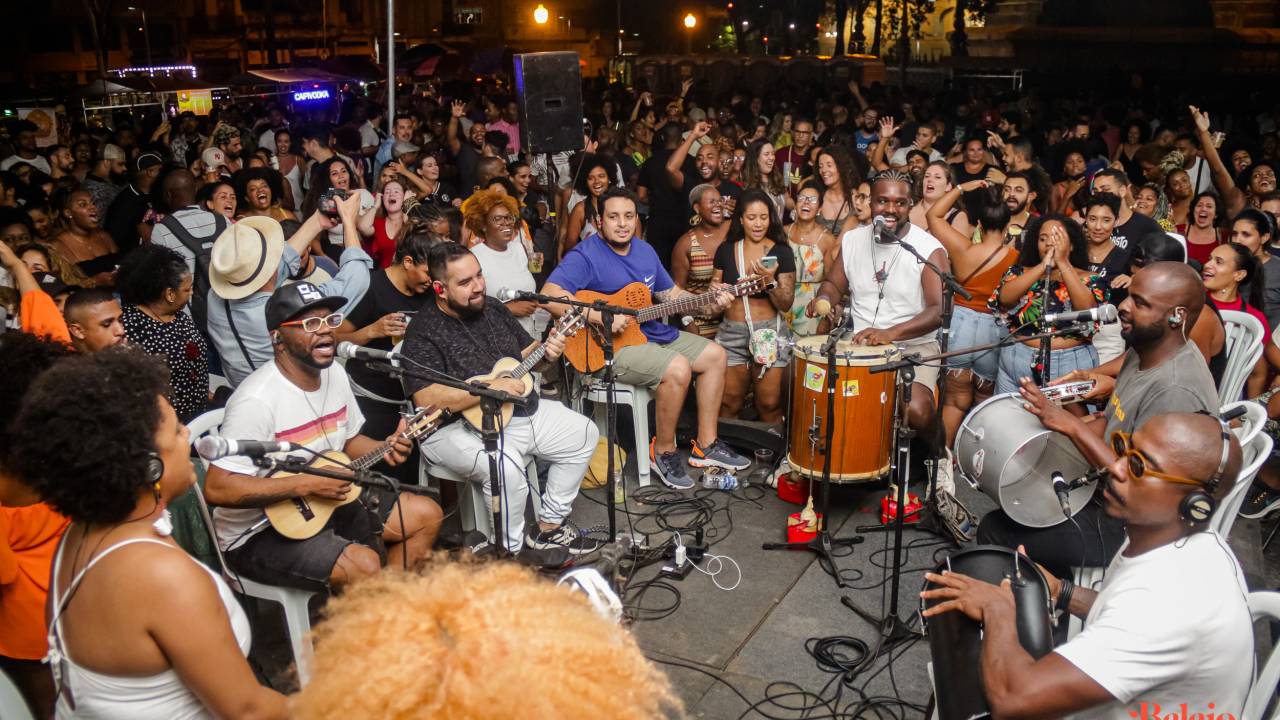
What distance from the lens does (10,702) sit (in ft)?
8.38

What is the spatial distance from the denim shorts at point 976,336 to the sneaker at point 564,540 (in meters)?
2.54

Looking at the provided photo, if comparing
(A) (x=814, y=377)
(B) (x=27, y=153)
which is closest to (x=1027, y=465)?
(A) (x=814, y=377)

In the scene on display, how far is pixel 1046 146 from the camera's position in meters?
12.0

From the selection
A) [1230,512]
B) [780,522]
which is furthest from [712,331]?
[1230,512]

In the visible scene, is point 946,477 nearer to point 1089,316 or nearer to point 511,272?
point 1089,316

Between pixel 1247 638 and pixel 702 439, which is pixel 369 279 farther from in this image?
pixel 1247 638

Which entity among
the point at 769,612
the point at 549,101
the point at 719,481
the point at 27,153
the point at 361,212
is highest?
the point at 549,101

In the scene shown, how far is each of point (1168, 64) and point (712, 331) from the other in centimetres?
2325

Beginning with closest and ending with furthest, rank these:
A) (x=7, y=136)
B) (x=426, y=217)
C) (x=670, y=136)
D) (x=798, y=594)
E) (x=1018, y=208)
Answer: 1. (x=798, y=594)
2. (x=426, y=217)
3. (x=1018, y=208)
4. (x=670, y=136)
5. (x=7, y=136)

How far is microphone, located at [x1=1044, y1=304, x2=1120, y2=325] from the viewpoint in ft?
11.4

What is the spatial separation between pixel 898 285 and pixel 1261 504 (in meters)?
2.34

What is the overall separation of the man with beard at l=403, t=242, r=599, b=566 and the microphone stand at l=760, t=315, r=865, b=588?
1.16 metres

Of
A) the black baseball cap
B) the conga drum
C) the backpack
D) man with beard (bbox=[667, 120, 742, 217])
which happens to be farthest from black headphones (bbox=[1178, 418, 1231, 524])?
man with beard (bbox=[667, 120, 742, 217])

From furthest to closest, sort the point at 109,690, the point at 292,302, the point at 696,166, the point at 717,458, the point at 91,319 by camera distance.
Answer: the point at 696,166
the point at 717,458
the point at 91,319
the point at 292,302
the point at 109,690
